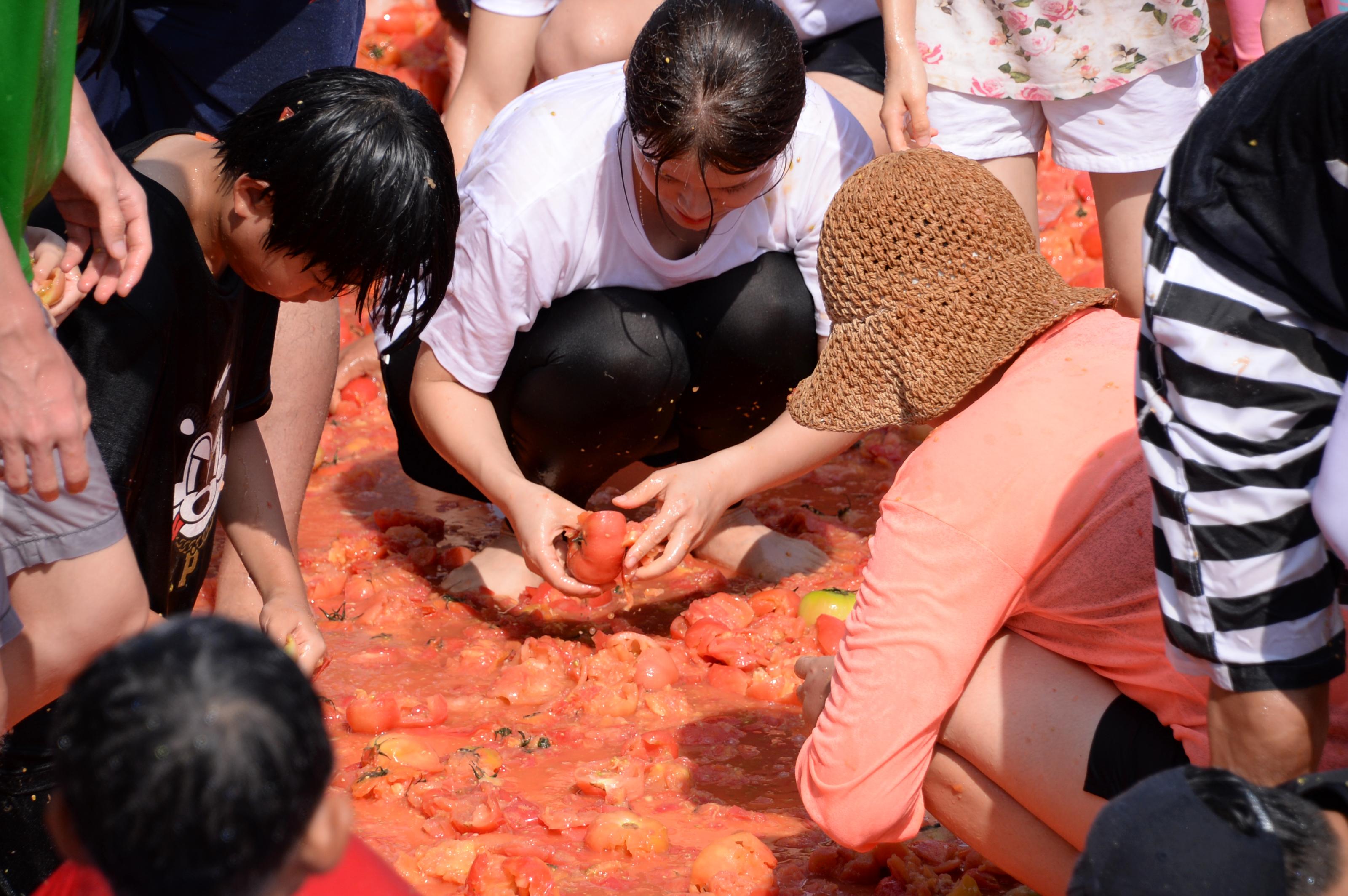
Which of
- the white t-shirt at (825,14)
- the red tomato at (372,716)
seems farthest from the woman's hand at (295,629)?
the white t-shirt at (825,14)

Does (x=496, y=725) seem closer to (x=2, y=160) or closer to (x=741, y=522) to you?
(x=741, y=522)

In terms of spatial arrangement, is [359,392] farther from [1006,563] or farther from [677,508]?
[1006,563]

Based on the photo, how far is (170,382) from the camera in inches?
85.0

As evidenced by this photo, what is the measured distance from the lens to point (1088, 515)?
1.77 metres

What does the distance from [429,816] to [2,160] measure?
1.29 metres

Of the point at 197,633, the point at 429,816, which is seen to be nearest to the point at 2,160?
the point at 197,633

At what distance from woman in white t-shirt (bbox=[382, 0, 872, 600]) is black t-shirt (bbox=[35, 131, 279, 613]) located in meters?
0.36

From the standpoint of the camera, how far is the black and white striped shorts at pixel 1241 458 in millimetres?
1309

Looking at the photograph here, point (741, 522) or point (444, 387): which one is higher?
point (444, 387)

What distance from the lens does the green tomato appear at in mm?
2947

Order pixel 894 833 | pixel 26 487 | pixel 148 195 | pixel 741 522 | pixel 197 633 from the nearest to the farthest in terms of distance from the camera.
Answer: pixel 197 633, pixel 26 487, pixel 894 833, pixel 148 195, pixel 741 522

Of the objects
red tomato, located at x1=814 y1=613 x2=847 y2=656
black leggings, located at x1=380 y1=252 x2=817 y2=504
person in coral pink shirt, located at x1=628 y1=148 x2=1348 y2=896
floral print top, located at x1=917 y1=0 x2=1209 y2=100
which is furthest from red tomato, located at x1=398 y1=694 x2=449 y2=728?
floral print top, located at x1=917 y1=0 x2=1209 y2=100

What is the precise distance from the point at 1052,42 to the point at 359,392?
8.24 feet

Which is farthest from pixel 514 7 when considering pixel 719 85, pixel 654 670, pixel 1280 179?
pixel 1280 179
